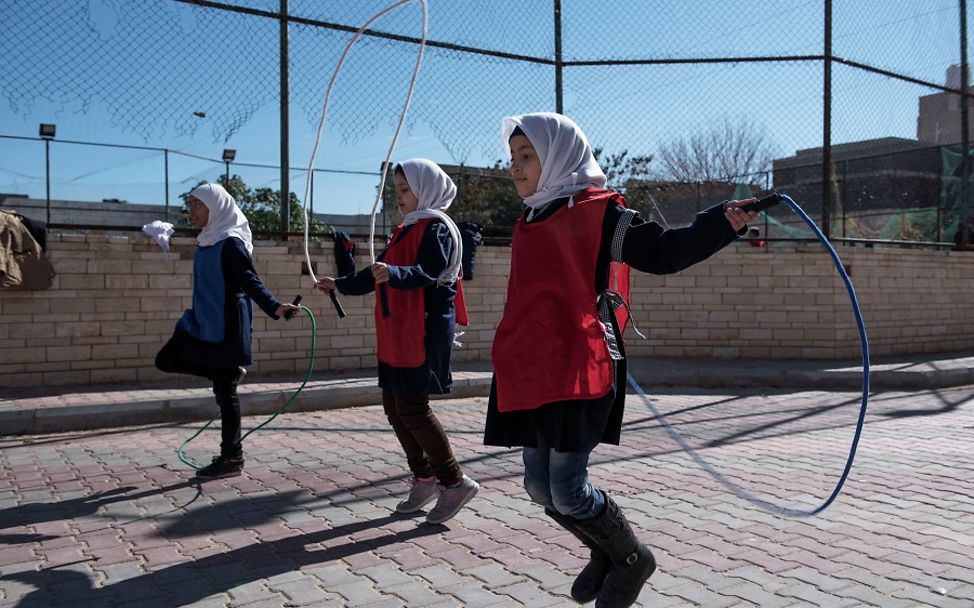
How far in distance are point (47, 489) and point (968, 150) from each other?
48.5ft

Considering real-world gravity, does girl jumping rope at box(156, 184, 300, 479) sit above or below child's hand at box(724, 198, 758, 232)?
below

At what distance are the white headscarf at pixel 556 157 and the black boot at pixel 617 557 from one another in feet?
3.72

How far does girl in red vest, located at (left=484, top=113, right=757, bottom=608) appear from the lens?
119 inches

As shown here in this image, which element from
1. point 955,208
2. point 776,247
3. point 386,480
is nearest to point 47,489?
point 386,480

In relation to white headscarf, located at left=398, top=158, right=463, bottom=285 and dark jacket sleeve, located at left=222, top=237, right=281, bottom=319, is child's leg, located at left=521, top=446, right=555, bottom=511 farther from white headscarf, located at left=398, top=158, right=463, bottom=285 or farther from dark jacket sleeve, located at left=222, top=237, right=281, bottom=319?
dark jacket sleeve, located at left=222, top=237, right=281, bottom=319

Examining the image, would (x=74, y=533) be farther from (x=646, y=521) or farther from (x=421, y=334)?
(x=646, y=521)

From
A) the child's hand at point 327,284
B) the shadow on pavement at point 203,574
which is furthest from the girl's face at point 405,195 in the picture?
the shadow on pavement at point 203,574

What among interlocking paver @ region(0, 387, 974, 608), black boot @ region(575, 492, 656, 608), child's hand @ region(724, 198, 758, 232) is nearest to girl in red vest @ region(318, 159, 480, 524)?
interlocking paver @ region(0, 387, 974, 608)

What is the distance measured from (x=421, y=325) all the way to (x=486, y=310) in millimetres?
6930

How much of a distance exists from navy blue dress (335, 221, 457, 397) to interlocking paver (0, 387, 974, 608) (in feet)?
2.43

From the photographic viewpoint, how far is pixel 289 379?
980 centimetres

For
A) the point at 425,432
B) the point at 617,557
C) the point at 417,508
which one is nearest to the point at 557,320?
the point at 617,557

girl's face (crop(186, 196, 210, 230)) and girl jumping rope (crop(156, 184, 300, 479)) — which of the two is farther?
girl's face (crop(186, 196, 210, 230))

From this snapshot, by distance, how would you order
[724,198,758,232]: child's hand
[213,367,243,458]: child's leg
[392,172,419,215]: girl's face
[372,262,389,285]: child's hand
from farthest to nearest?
1. [213,367,243,458]: child's leg
2. [392,172,419,215]: girl's face
3. [372,262,389,285]: child's hand
4. [724,198,758,232]: child's hand
